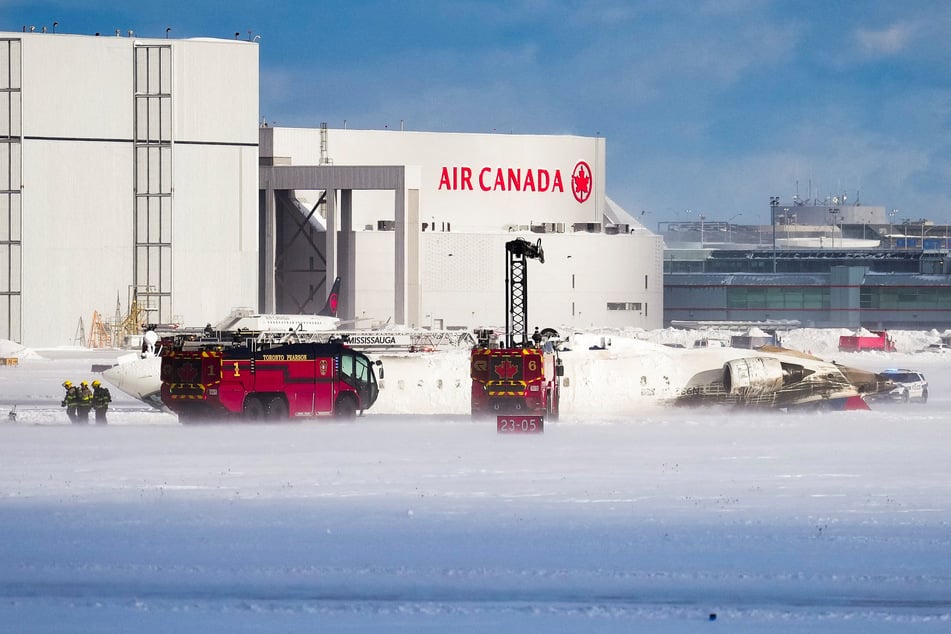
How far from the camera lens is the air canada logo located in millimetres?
114562

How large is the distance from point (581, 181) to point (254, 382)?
7805 cm

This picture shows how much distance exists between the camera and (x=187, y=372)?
39.0 meters

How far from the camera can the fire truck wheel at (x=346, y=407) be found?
1582 inches

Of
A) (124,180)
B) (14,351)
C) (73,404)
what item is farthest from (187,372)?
(124,180)

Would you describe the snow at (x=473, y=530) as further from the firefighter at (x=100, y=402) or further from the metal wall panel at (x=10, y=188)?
the metal wall panel at (x=10, y=188)

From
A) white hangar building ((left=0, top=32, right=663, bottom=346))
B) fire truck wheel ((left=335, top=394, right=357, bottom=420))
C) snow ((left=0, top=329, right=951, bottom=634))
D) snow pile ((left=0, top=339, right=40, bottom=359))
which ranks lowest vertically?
snow ((left=0, top=329, right=951, bottom=634))

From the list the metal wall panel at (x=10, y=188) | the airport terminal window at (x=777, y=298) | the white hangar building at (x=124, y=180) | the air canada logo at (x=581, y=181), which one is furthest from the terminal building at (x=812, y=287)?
the metal wall panel at (x=10, y=188)

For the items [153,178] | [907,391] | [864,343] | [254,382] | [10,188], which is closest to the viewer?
[254,382]

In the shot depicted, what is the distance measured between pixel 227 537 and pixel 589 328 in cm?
8550

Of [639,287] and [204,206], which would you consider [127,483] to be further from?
[639,287]

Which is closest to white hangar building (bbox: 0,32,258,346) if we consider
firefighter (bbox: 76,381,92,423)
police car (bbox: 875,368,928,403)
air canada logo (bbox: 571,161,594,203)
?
air canada logo (bbox: 571,161,594,203)

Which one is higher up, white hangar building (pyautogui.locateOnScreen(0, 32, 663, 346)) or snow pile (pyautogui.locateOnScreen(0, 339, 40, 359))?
white hangar building (pyautogui.locateOnScreen(0, 32, 663, 346))

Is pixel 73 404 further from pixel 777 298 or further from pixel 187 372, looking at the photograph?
pixel 777 298

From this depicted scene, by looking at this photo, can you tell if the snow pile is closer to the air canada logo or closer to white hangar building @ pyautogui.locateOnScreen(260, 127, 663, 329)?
white hangar building @ pyautogui.locateOnScreen(260, 127, 663, 329)
